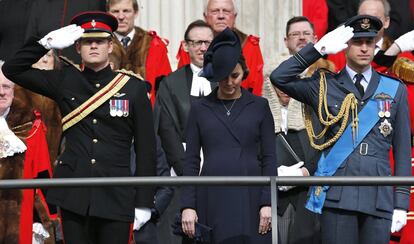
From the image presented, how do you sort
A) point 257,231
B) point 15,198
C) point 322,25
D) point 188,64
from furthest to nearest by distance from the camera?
1. point 322,25
2. point 188,64
3. point 15,198
4. point 257,231

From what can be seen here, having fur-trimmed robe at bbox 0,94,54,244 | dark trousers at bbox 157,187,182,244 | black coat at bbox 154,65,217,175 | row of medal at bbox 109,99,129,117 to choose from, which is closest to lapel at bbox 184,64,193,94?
black coat at bbox 154,65,217,175

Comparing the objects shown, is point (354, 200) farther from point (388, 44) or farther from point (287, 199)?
point (388, 44)

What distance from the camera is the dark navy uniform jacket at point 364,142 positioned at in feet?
35.2

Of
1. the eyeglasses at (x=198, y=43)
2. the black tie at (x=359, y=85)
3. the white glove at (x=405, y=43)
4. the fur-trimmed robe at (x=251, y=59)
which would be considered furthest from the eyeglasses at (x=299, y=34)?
the black tie at (x=359, y=85)

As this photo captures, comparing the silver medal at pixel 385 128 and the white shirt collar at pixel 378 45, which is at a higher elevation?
the white shirt collar at pixel 378 45

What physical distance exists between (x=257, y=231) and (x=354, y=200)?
0.63 m

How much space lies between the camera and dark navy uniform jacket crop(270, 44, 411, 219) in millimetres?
10742

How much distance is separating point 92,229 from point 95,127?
0.65 metres

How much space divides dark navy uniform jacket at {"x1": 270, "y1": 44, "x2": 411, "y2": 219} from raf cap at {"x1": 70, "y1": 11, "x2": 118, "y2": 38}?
1.12 meters

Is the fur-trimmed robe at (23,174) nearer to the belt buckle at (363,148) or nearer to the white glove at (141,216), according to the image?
the white glove at (141,216)

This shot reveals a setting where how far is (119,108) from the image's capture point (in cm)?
1103

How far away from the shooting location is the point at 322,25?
14.1m

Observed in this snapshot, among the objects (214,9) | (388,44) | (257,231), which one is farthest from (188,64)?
(257,231)

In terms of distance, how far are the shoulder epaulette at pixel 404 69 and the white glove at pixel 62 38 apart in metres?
2.59
